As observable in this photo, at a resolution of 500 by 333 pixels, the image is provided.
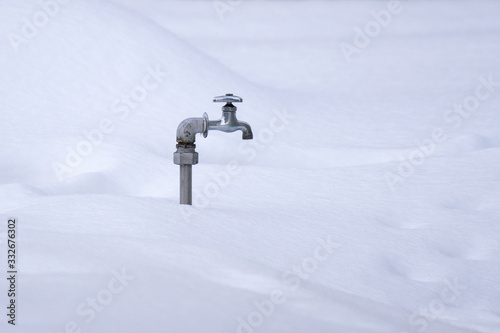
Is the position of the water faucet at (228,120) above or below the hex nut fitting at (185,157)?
above

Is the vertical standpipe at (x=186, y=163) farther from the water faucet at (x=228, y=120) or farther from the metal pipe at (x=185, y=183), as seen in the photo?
the water faucet at (x=228, y=120)

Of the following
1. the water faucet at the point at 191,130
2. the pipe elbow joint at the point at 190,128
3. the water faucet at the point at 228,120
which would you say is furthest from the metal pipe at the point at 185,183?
the water faucet at the point at 228,120

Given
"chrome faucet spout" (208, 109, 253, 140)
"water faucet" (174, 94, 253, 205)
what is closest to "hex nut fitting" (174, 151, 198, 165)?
"water faucet" (174, 94, 253, 205)

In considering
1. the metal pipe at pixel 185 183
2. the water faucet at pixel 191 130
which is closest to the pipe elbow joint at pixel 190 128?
the water faucet at pixel 191 130

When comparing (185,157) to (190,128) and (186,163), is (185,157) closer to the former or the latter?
(186,163)

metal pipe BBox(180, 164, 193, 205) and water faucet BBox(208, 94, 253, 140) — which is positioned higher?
water faucet BBox(208, 94, 253, 140)

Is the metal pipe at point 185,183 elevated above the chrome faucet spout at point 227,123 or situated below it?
below

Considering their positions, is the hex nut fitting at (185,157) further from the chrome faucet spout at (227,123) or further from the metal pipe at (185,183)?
the chrome faucet spout at (227,123)

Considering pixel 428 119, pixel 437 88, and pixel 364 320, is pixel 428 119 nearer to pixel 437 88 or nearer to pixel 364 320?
pixel 437 88

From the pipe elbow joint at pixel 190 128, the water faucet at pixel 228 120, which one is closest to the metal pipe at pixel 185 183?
the pipe elbow joint at pixel 190 128

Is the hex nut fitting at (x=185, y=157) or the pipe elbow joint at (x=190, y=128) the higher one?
the pipe elbow joint at (x=190, y=128)

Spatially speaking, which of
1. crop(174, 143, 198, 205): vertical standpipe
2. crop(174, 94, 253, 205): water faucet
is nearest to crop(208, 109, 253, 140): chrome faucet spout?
crop(174, 94, 253, 205): water faucet

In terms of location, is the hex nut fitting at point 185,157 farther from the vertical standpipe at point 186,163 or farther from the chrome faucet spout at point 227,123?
the chrome faucet spout at point 227,123

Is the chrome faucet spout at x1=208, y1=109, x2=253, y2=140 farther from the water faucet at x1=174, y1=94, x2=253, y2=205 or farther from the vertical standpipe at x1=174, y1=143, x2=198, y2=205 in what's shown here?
the vertical standpipe at x1=174, y1=143, x2=198, y2=205
